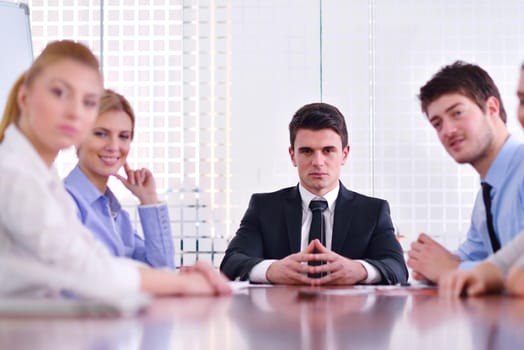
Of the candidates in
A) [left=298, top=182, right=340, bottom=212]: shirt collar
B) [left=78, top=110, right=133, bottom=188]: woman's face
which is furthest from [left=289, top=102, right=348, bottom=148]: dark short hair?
[left=78, top=110, right=133, bottom=188]: woman's face

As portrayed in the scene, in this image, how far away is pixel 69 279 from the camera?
3.51 feet

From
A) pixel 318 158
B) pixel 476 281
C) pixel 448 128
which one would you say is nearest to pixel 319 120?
pixel 318 158

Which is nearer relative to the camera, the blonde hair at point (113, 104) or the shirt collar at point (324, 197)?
the blonde hair at point (113, 104)

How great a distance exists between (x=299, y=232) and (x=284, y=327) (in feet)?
6.03

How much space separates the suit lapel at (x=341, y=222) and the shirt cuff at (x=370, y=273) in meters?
0.26

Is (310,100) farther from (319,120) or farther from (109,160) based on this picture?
(109,160)

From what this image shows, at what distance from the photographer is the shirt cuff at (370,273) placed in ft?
8.12

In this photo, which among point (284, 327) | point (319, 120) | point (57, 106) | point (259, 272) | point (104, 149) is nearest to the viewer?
point (284, 327)

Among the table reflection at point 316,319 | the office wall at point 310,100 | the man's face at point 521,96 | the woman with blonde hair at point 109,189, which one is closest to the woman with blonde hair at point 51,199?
the table reflection at point 316,319

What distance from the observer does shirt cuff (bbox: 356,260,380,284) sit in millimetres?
2476

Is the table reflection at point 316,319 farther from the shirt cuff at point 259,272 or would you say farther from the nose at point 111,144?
the nose at point 111,144

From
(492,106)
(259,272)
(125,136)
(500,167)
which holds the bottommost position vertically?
(259,272)

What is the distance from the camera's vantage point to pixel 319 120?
2.91 meters

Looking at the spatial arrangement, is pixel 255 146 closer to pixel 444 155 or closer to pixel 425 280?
pixel 444 155
